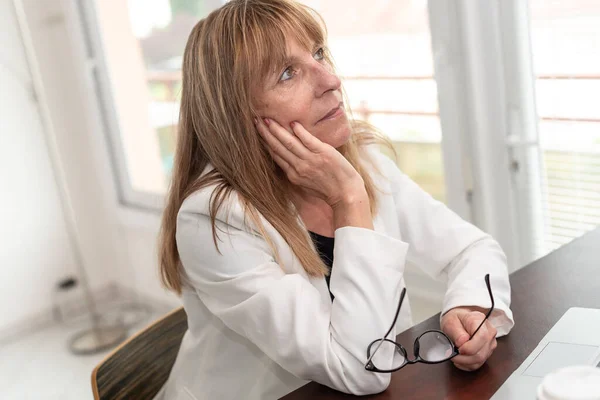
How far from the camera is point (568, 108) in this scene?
1799mm

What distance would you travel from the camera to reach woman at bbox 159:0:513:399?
1.06m

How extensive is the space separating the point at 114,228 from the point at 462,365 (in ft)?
9.65

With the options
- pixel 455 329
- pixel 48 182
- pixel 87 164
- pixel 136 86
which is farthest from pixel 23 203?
pixel 455 329

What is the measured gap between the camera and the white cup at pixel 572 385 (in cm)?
67

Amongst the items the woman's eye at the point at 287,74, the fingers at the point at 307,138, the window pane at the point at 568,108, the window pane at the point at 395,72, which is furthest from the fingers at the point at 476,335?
the window pane at the point at 395,72

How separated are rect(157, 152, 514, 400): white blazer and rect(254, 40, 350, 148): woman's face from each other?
0.60 ft

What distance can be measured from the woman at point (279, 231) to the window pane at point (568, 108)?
626 millimetres

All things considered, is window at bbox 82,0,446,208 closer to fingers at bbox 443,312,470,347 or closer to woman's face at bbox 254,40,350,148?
woman's face at bbox 254,40,350,148

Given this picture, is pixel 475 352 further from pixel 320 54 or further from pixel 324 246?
pixel 320 54

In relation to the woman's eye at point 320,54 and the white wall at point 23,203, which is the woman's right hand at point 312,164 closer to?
the woman's eye at point 320,54

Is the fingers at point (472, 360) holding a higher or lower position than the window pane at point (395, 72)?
lower

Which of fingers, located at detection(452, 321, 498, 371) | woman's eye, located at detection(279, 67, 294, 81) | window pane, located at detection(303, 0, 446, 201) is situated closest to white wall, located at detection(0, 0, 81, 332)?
window pane, located at detection(303, 0, 446, 201)

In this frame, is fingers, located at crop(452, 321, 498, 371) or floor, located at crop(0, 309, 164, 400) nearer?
fingers, located at crop(452, 321, 498, 371)

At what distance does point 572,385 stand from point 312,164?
63 centimetres
